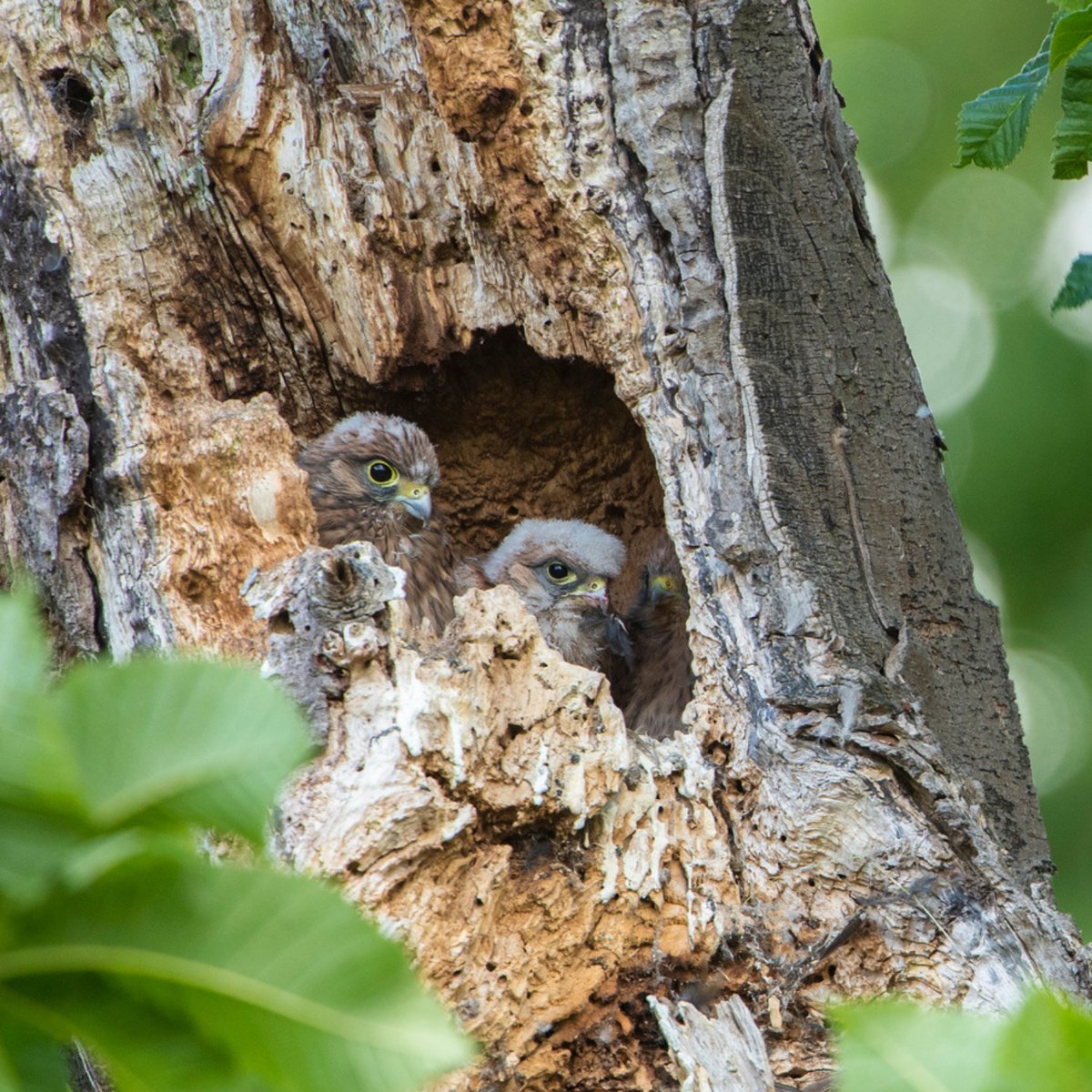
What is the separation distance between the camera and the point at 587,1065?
2598 millimetres

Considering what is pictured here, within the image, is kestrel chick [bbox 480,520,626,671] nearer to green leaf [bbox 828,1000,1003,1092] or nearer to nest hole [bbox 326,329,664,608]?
nest hole [bbox 326,329,664,608]

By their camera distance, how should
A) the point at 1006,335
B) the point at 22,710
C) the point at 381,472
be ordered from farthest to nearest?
the point at 1006,335 → the point at 381,472 → the point at 22,710

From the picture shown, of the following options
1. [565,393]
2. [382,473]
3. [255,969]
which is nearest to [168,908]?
[255,969]

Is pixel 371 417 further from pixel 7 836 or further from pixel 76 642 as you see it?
pixel 7 836

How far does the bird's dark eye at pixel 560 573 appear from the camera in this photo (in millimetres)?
4887

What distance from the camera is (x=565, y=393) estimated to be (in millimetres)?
4430

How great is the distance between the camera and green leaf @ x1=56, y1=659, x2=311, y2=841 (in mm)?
764

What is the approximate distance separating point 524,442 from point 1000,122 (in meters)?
A: 2.58

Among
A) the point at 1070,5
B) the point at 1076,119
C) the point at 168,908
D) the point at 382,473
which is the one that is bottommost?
the point at 168,908

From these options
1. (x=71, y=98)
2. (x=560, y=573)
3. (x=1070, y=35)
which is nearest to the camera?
(x=1070, y=35)

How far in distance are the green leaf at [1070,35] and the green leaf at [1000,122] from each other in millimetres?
392

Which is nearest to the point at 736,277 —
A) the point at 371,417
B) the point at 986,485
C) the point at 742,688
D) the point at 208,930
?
the point at 742,688

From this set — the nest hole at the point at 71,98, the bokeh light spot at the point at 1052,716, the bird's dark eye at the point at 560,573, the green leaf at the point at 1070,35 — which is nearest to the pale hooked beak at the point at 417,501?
the bird's dark eye at the point at 560,573

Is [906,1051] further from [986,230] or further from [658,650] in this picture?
[986,230]
